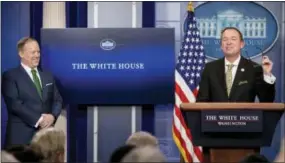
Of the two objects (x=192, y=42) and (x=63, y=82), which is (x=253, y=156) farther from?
(x=63, y=82)

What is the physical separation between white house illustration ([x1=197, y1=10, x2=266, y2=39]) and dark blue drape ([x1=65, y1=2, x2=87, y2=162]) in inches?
55.6

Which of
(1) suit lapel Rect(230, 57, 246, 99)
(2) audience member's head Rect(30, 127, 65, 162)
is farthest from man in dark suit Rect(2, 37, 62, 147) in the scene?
(2) audience member's head Rect(30, 127, 65, 162)

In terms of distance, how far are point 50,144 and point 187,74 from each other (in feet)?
9.38

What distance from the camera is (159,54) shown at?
6.98 metres

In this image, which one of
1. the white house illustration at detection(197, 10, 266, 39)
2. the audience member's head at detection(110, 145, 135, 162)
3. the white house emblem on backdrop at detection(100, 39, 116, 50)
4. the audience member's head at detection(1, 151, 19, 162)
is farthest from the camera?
the white house illustration at detection(197, 10, 266, 39)

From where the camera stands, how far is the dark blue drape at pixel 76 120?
7336 mm

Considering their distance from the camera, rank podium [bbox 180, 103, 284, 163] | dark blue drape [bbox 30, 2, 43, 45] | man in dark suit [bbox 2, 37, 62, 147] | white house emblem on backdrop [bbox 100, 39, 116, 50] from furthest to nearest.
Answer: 1. dark blue drape [bbox 30, 2, 43, 45]
2. white house emblem on backdrop [bbox 100, 39, 116, 50]
3. man in dark suit [bbox 2, 37, 62, 147]
4. podium [bbox 180, 103, 284, 163]

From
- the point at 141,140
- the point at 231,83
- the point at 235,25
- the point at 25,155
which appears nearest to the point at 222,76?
the point at 231,83

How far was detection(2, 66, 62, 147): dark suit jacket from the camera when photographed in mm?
6395

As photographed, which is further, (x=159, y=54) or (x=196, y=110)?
(x=159, y=54)

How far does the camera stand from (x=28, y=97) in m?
6.41

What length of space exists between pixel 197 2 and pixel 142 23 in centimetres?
70

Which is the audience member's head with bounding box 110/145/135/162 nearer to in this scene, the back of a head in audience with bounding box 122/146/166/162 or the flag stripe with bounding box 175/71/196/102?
the back of a head in audience with bounding box 122/146/166/162

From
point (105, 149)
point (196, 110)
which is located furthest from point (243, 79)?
point (105, 149)
